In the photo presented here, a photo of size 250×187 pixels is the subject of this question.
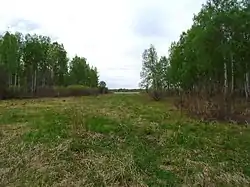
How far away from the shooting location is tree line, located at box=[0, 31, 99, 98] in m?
48.0

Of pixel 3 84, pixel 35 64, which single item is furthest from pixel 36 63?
pixel 3 84

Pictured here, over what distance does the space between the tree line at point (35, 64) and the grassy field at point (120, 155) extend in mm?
29147

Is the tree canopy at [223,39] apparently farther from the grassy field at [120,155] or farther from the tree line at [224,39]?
the grassy field at [120,155]

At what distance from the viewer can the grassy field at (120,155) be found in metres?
7.27

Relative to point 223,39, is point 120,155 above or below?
below

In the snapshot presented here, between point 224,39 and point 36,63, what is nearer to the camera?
point 224,39

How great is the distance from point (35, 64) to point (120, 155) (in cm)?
4637

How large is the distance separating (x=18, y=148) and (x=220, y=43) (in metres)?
22.8

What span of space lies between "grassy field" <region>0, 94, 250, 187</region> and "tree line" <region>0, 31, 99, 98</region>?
95.6 feet

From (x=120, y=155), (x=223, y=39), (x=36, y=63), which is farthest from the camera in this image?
(x=36, y=63)

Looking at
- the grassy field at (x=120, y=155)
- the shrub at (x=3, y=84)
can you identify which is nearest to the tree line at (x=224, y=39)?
the grassy field at (x=120, y=155)

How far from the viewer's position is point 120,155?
29.4ft

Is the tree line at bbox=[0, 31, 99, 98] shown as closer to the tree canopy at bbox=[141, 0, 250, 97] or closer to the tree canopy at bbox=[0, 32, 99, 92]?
the tree canopy at bbox=[0, 32, 99, 92]

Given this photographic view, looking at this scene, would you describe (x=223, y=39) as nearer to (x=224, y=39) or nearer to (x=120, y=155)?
(x=224, y=39)
